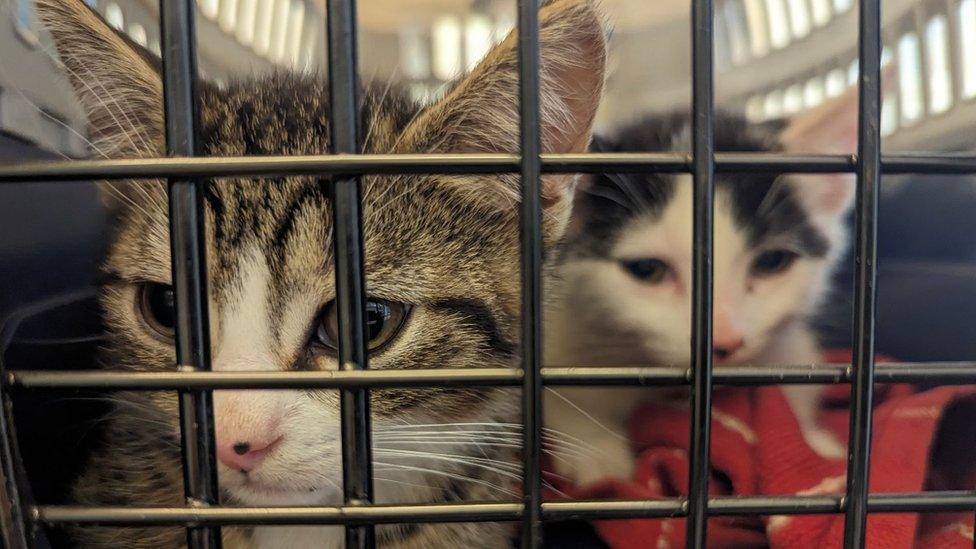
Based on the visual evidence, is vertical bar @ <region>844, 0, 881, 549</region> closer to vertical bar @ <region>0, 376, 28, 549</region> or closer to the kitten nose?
the kitten nose

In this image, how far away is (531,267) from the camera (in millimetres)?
337

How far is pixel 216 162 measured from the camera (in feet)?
1.07

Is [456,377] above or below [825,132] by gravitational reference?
below

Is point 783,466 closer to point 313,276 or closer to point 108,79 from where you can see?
point 313,276

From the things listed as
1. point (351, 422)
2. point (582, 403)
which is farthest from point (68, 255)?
point (582, 403)

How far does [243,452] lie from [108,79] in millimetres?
260

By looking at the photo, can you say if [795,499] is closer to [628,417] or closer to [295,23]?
[628,417]

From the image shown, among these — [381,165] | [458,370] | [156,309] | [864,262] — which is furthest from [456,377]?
[156,309]

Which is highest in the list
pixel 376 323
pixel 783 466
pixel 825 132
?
pixel 825 132

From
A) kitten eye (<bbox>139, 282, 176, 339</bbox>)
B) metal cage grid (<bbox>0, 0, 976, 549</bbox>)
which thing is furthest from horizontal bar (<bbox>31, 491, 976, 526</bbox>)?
kitten eye (<bbox>139, 282, 176, 339</bbox>)

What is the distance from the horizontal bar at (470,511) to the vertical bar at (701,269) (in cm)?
2

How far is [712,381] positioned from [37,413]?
40 centimetres

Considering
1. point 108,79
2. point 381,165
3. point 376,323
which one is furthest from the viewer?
point 376,323

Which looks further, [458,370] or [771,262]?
[771,262]
